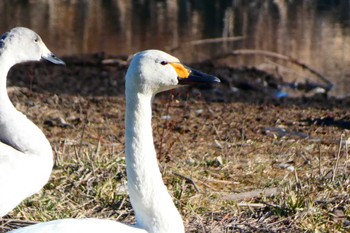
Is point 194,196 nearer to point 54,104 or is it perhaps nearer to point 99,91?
point 54,104

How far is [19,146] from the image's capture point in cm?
559

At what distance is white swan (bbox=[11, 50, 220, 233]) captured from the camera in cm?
443

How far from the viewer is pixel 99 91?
10.9m

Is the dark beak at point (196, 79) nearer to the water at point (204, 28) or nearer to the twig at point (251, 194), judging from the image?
the twig at point (251, 194)

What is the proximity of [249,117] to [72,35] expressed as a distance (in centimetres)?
928

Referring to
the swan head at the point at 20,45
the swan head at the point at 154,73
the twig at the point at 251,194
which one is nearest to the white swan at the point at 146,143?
the swan head at the point at 154,73

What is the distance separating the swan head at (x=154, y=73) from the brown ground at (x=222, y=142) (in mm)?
1374

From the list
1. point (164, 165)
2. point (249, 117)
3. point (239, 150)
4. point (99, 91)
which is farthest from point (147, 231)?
point (99, 91)

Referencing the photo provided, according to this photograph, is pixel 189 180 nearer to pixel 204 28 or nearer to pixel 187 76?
pixel 187 76

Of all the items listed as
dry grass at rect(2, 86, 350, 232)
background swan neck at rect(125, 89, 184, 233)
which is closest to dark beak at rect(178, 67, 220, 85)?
background swan neck at rect(125, 89, 184, 233)

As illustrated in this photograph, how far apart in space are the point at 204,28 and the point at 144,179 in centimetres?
1483

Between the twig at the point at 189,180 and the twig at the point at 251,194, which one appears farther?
the twig at the point at 189,180

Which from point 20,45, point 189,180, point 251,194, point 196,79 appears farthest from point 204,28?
point 196,79

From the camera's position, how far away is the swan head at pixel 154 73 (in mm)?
4480
